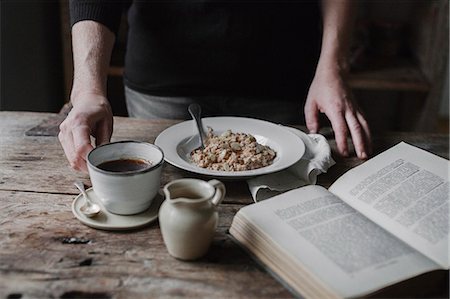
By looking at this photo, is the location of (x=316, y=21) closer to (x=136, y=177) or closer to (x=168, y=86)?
(x=168, y=86)

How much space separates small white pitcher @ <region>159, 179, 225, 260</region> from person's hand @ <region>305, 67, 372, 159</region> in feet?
1.51

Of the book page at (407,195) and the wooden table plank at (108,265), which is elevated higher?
the book page at (407,195)

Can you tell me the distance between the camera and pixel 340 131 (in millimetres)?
1170

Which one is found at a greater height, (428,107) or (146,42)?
(146,42)

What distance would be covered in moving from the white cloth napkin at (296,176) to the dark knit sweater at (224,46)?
1.46 feet

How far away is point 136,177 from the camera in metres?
0.83

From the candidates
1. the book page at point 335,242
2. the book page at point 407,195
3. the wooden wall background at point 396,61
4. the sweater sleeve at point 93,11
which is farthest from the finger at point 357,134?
the wooden wall background at point 396,61

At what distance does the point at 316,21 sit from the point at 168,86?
17.8 inches

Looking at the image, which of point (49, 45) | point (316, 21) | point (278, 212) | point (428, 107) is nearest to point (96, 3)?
point (316, 21)

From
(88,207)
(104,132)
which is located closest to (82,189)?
(88,207)

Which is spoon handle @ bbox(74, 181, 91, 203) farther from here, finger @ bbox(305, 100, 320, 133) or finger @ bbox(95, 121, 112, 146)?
finger @ bbox(305, 100, 320, 133)

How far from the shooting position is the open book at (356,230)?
721 millimetres

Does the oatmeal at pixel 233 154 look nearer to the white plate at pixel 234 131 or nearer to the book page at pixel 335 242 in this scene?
the white plate at pixel 234 131

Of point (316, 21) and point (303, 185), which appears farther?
point (316, 21)
